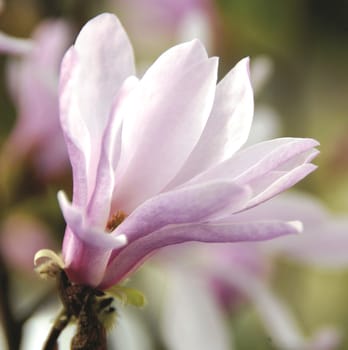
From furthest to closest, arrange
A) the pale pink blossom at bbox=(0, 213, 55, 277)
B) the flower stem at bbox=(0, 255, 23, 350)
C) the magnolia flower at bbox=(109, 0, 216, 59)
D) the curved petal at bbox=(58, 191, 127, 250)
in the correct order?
the magnolia flower at bbox=(109, 0, 216, 59) < the pale pink blossom at bbox=(0, 213, 55, 277) < the flower stem at bbox=(0, 255, 23, 350) < the curved petal at bbox=(58, 191, 127, 250)

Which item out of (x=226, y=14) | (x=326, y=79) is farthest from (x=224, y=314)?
(x=326, y=79)

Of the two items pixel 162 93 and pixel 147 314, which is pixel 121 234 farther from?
pixel 147 314

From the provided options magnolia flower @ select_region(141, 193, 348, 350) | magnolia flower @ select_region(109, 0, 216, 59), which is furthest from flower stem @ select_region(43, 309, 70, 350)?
magnolia flower @ select_region(109, 0, 216, 59)

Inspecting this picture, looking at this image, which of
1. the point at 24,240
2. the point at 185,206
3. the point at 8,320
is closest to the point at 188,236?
the point at 185,206

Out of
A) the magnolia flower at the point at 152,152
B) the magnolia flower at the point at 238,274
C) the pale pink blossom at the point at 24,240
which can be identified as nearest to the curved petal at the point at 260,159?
the magnolia flower at the point at 152,152

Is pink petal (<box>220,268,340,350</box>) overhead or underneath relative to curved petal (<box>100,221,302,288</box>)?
underneath

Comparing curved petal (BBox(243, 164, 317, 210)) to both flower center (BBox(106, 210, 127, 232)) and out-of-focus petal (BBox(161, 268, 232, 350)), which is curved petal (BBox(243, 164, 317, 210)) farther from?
out-of-focus petal (BBox(161, 268, 232, 350))

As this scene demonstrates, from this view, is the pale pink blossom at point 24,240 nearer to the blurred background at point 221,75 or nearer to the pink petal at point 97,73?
the blurred background at point 221,75
